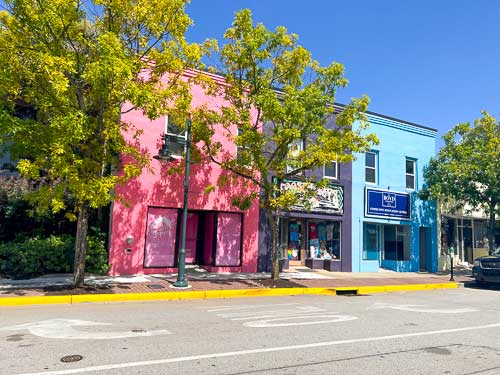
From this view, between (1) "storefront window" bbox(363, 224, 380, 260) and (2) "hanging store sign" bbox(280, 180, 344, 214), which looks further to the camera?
(1) "storefront window" bbox(363, 224, 380, 260)

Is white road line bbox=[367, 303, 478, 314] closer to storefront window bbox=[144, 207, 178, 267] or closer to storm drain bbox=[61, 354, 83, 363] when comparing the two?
storm drain bbox=[61, 354, 83, 363]

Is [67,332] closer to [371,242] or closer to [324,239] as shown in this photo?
[324,239]

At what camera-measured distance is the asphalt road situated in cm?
539

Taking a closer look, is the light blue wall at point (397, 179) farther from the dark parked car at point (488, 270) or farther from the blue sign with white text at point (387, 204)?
the dark parked car at point (488, 270)

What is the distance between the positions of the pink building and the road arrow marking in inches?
277

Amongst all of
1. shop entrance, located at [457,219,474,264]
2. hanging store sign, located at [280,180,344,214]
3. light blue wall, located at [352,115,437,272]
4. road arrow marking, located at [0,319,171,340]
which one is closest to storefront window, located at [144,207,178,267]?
hanging store sign, located at [280,180,344,214]

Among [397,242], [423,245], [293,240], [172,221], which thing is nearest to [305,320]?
[172,221]

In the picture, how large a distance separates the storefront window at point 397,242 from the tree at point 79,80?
14.1 meters

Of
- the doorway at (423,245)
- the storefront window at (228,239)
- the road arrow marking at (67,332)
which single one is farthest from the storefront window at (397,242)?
the road arrow marking at (67,332)

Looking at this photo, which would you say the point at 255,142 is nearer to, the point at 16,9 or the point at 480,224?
the point at 16,9

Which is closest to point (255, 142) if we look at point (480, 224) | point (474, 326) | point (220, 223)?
point (220, 223)

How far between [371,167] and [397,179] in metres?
1.65

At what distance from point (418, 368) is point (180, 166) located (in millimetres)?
11403

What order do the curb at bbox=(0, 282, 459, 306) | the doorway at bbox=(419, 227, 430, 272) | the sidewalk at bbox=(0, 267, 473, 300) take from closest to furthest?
the curb at bbox=(0, 282, 459, 306), the sidewalk at bbox=(0, 267, 473, 300), the doorway at bbox=(419, 227, 430, 272)
